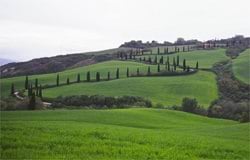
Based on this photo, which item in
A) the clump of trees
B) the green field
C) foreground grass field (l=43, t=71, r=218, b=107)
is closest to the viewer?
the clump of trees

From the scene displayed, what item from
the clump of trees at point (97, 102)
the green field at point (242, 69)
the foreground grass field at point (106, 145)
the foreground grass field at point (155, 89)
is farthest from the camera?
the green field at point (242, 69)

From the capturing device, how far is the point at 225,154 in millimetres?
33375

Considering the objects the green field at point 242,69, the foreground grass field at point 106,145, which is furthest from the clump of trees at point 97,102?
the green field at point 242,69

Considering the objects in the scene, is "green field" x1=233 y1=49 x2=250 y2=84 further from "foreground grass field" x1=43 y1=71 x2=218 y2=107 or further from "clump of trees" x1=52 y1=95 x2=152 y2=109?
"clump of trees" x1=52 y1=95 x2=152 y2=109

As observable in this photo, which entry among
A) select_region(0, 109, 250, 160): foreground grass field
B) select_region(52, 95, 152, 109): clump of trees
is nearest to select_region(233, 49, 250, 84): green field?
select_region(52, 95, 152, 109): clump of trees

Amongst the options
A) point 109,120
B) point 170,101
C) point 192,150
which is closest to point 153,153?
point 192,150

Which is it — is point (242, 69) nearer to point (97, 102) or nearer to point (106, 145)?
point (97, 102)

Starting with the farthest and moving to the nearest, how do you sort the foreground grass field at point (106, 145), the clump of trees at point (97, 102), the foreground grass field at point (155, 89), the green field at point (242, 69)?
the green field at point (242, 69) < the foreground grass field at point (155, 89) < the clump of trees at point (97, 102) < the foreground grass field at point (106, 145)

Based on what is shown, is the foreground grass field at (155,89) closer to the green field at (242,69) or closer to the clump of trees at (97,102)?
the clump of trees at (97,102)

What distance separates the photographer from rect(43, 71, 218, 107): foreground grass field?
11906 cm

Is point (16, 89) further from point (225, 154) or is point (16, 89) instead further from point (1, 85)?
point (225, 154)

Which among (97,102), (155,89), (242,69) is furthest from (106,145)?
(242,69)

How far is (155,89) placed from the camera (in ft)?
420

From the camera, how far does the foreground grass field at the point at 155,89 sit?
11906 cm
